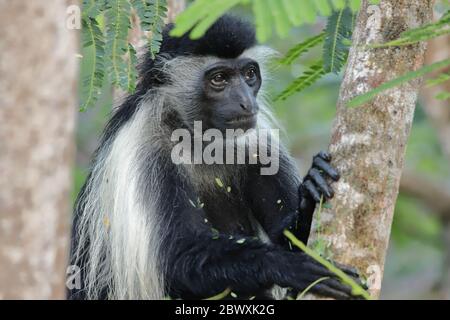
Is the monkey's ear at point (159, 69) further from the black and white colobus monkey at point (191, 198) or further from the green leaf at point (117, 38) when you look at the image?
the green leaf at point (117, 38)

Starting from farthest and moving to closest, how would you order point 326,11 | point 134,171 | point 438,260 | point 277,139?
point 438,260 < point 277,139 < point 134,171 < point 326,11

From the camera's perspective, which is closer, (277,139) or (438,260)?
(277,139)

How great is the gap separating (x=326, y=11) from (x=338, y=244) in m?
0.85

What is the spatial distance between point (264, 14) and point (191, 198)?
1.60m

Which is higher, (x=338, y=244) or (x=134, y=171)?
(x=134, y=171)

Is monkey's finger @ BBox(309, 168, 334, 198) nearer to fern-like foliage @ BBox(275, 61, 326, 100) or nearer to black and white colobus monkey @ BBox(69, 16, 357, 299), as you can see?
black and white colobus monkey @ BBox(69, 16, 357, 299)

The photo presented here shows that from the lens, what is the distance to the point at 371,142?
112 inches

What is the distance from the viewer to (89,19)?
3453 millimetres

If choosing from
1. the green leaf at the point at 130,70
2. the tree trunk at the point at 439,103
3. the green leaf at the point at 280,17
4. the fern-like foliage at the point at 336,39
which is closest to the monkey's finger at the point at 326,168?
the fern-like foliage at the point at 336,39

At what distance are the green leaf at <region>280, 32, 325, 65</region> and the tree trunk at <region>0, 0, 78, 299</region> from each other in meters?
2.09

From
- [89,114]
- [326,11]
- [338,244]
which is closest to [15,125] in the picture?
[326,11]

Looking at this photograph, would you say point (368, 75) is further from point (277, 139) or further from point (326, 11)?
point (277, 139)

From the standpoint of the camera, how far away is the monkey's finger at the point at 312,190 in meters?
3.10

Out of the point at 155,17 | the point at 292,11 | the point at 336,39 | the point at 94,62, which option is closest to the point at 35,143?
the point at 292,11
